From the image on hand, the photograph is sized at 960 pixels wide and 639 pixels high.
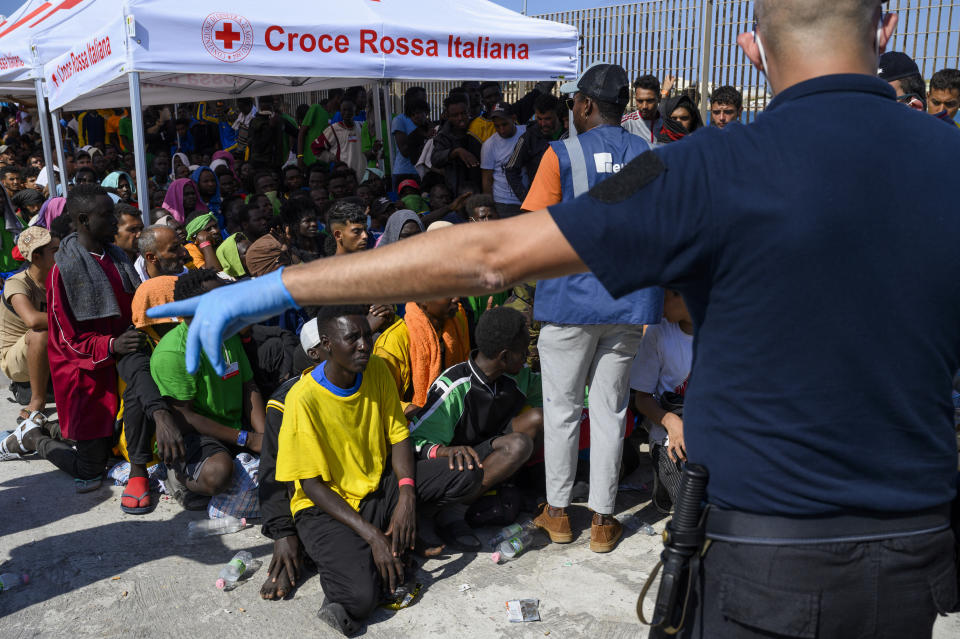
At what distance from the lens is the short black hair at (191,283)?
4336 mm

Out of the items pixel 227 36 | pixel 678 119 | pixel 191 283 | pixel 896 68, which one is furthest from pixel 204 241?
pixel 896 68

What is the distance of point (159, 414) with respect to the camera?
405 centimetres

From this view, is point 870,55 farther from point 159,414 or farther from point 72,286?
point 72,286

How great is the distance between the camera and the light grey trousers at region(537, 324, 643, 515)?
357 cm

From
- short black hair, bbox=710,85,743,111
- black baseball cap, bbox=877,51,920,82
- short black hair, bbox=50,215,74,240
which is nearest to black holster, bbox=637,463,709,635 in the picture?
black baseball cap, bbox=877,51,920,82

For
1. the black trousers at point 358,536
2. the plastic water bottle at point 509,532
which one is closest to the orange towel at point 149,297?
the black trousers at point 358,536

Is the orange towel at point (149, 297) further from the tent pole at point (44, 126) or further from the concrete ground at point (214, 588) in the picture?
the tent pole at point (44, 126)

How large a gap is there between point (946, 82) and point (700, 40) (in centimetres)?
373

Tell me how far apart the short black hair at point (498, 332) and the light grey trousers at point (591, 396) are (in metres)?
0.33

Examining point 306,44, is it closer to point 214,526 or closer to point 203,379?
point 203,379

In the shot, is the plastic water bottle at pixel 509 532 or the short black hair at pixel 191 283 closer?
the plastic water bottle at pixel 509 532

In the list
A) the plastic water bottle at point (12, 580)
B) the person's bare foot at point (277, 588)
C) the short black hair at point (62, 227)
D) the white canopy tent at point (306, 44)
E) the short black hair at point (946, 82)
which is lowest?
the plastic water bottle at point (12, 580)

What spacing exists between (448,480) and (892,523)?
8.55ft

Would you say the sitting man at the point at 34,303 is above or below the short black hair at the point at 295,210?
below
